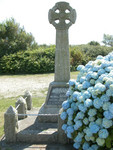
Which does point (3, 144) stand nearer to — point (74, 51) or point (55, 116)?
point (55, 116)

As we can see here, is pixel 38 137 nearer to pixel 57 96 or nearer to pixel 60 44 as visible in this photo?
pixel 57 96

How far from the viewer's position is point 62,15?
4.91m

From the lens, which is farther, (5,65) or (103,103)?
(5,65)

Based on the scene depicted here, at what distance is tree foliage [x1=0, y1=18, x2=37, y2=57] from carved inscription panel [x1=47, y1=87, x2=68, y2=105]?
16.7 meters

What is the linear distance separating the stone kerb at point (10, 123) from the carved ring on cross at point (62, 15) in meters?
2.65

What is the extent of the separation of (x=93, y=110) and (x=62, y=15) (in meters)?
3.31

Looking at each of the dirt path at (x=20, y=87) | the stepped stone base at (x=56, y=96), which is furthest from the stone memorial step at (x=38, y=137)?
the dirt path at (x=20, y=87)

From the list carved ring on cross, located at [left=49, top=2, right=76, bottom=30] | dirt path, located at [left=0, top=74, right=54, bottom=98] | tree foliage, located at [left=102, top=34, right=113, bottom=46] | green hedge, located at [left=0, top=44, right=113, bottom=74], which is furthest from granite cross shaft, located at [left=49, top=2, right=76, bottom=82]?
tree foliage, located at [left=102, top=34, right=113, bottom=46]

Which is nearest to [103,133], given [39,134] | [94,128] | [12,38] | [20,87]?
[94,128]

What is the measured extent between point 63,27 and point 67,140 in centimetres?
304

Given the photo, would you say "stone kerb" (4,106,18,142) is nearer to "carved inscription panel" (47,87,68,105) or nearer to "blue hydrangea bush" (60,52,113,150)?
"carved inscription panel" (47,87,68,105)

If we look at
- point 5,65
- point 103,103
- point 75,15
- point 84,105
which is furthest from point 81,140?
point 5,65

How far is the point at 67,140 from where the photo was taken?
391 cm

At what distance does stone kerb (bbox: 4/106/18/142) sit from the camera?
3955 mm
